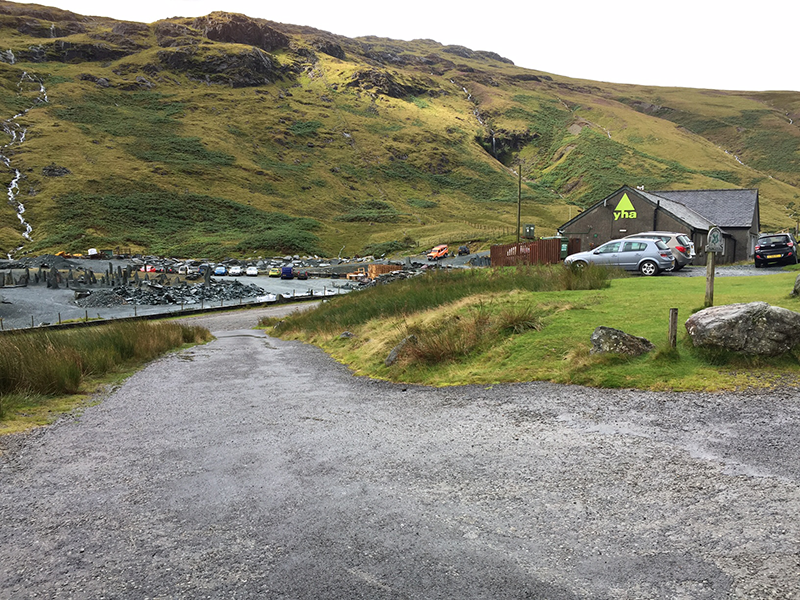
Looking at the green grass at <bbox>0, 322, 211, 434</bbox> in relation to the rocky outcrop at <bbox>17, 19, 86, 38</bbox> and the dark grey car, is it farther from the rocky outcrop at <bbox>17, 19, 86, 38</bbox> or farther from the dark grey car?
the rocky outcrop at <bbox>17, 19, 86, 38</bbox>

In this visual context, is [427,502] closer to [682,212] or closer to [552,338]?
[552,338]

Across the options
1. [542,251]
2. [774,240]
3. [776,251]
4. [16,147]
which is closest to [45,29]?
[16,147]

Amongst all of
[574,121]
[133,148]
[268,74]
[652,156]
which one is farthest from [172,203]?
[574,121]

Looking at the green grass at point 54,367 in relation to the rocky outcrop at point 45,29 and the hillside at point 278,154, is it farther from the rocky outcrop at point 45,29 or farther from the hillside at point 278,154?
the rocky outcrop at point 45,29

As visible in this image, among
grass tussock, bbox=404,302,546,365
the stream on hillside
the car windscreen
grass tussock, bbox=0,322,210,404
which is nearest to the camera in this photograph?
grass tussock, bbox=0,322,210,404

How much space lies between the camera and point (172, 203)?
4161 inches

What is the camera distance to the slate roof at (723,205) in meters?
42.1

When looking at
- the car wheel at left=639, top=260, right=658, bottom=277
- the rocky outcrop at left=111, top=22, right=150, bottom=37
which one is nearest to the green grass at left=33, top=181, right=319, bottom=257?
the car wheel at left=639, top=260, right=658, bottom=277

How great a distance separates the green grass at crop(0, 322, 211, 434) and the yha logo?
117ft

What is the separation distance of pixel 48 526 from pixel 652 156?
16634 cm

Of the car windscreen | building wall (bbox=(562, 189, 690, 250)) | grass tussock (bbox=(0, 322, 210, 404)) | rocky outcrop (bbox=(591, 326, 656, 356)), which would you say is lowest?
grass tussock (bbox=(0, 322, 210, 404))

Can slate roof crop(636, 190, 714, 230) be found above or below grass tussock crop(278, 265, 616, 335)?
above

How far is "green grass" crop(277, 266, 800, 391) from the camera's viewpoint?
330 inches

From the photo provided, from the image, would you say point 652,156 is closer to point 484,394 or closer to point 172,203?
point 172,203
